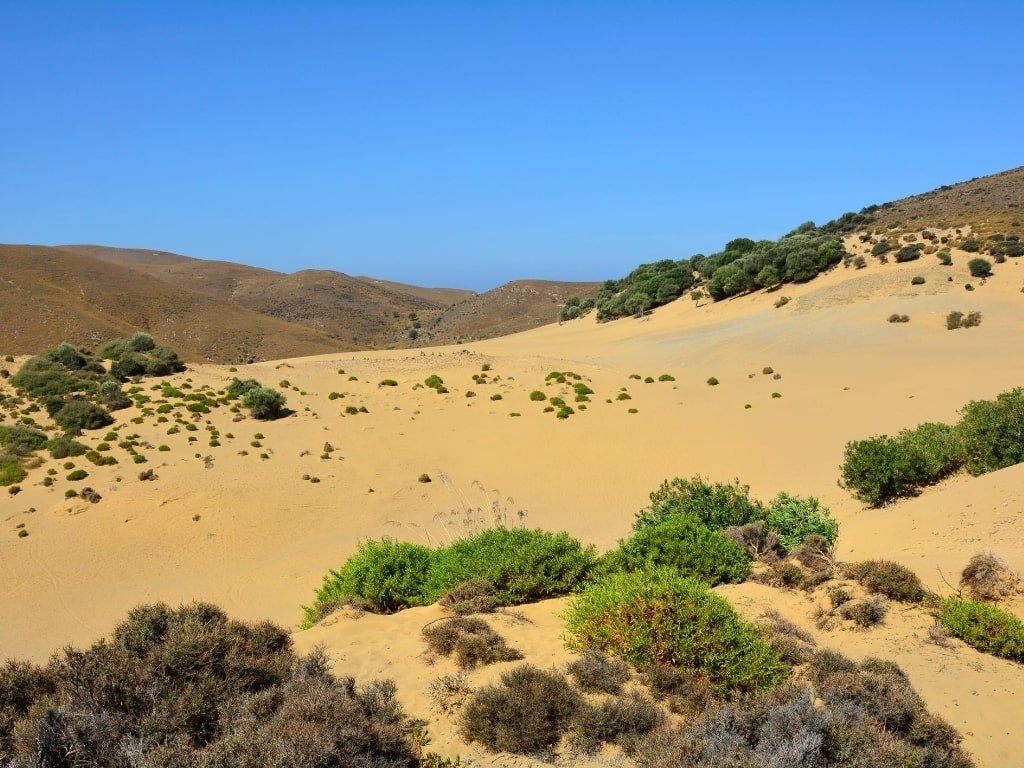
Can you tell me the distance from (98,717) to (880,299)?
43.7 m

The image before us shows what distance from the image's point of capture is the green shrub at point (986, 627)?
6066mm

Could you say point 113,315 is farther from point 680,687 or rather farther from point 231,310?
point 680,687

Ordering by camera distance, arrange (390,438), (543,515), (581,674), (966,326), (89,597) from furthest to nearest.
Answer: (966,326) < (390,438) < (543,515) < (89,597) < (581,674)

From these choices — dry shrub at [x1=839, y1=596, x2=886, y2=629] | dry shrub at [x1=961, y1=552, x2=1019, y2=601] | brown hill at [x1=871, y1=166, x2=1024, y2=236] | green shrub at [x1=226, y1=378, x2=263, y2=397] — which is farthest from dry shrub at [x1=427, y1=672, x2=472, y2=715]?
brown hill at [x1=871, y1=166, x2=1024, y2=236]

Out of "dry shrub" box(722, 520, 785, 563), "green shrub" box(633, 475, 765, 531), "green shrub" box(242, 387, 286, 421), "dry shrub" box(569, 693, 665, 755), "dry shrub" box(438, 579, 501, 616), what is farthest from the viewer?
"green shrub" box(242, 387, 286, 421)

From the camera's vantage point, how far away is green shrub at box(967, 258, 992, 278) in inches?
1542

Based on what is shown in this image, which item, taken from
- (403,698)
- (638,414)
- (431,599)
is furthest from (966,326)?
(403,698)

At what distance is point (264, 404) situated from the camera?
85.2 feet

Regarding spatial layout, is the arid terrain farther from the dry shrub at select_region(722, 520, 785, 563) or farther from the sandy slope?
the dry shrub at select_region(722, 520, 785, 563)

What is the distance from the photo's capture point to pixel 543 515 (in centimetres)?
1794

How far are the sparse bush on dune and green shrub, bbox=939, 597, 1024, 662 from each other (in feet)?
17.1

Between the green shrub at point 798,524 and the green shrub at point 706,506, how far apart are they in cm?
38

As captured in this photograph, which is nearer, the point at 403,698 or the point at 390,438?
the point at 403,698

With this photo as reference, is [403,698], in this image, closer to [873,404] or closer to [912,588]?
[912,588]
